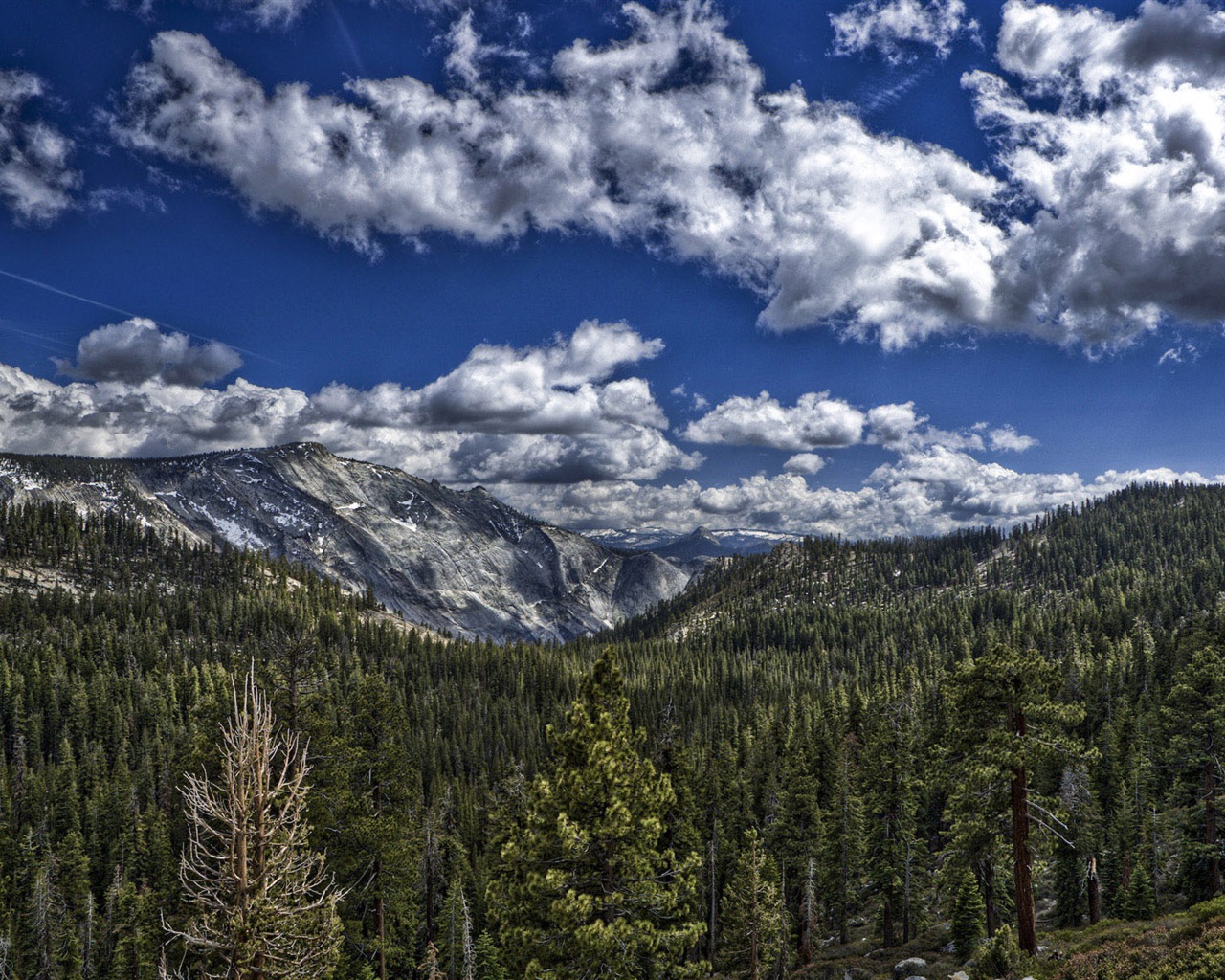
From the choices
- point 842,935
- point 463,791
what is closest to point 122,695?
point 463,791

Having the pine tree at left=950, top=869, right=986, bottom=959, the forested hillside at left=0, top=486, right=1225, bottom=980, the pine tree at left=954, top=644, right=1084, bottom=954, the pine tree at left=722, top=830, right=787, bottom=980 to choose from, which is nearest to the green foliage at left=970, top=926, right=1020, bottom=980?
the forested hillside at left=0, top=486, right=1225, bottom=980

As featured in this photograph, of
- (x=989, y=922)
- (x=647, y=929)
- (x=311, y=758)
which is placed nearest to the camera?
(x=647, y=929)

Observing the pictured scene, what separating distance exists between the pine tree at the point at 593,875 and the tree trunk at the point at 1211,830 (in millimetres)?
30495

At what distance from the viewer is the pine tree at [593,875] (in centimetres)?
1619

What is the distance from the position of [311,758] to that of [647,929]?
1406 centimetres

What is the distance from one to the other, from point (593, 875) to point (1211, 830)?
3439cm

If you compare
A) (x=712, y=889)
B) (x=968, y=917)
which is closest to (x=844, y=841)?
(x=968, y=917)

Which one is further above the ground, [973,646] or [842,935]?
[973,646]

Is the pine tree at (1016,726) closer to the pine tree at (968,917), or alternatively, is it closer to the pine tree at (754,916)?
the pine tree at (754,916)

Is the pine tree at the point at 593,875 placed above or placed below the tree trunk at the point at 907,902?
above

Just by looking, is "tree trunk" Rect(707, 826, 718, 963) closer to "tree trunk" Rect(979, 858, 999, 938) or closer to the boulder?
the boulder

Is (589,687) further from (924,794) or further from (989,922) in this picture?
(924,794)

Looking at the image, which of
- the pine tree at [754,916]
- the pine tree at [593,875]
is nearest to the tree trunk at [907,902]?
the pine tree at [754,916]

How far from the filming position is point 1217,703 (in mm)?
33281
